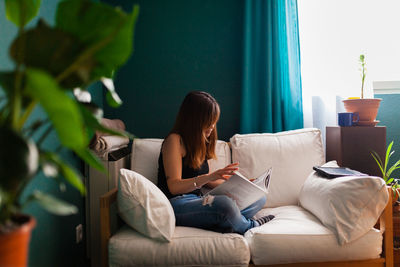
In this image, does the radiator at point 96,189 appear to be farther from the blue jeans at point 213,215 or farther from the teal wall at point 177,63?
the teal wall at point 177,63

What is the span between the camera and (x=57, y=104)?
54cm

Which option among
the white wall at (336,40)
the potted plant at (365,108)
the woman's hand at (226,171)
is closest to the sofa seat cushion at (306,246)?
the woman's hand at (226,171)

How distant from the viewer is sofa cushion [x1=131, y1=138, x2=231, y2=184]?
2.23 meters

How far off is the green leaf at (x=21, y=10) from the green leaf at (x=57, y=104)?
20 cm

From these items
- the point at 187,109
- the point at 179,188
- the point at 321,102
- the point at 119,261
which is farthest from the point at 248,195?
the point at 321,102

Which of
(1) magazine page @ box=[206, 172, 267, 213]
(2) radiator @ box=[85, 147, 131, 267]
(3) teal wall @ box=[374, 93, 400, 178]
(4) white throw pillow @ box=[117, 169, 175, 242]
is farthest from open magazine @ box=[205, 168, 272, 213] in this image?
(3) teal wall @ box=[374, 93, 400, 178]

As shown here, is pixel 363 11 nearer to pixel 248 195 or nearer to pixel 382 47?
pixel 382 47

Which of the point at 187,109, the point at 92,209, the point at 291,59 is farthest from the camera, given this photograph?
the point at 291,59

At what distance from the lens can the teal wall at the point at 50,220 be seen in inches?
59.7

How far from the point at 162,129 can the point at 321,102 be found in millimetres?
1200

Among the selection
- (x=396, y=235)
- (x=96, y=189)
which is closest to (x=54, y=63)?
(x=96, y=189)

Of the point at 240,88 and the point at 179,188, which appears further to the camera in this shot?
the point at 240,88

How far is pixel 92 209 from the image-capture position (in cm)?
217

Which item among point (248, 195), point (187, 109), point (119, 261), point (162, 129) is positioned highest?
point (187, 109)
